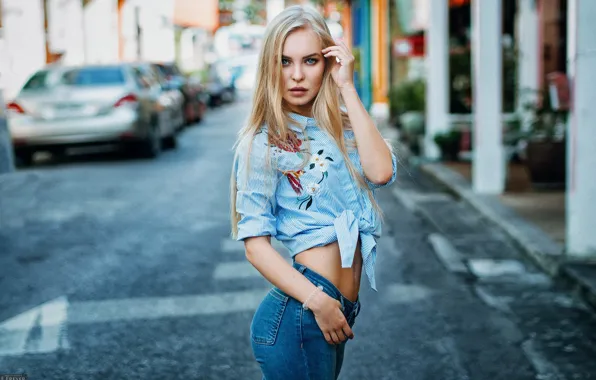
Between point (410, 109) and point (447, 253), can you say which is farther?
point (410, 109)

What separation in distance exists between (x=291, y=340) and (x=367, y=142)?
1.88ft

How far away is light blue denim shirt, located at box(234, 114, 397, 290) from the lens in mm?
2654

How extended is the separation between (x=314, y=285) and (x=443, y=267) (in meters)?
4.95

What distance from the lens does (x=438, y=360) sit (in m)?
5.09

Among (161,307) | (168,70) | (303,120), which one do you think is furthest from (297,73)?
(168,70)

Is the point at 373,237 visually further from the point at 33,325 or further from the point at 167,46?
the point at 167,46

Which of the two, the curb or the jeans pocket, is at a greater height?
the jeans pocket

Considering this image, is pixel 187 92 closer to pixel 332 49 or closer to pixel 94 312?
pixel 94 312

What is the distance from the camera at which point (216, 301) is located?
641 centimetres

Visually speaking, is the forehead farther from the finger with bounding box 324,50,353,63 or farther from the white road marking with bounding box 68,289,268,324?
the white road marking with bounding box 68,289,268,324

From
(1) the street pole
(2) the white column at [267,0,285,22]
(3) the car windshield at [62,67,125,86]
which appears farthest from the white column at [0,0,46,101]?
(2) the white column at [267,0,285,22]

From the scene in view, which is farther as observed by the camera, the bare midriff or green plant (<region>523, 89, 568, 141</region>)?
green plant (<region>523, 89, 568, 141</region>)

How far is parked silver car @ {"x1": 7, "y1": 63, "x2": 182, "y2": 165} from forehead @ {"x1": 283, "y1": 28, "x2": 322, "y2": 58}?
43.2 ft

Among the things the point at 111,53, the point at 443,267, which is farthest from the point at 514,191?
the point at 111,53
